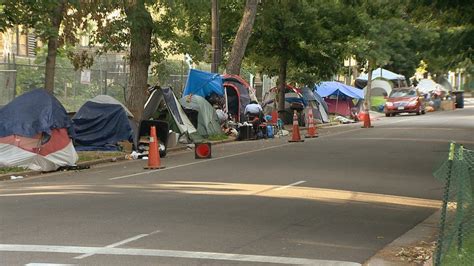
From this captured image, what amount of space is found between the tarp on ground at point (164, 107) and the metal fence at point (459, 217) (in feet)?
52.1

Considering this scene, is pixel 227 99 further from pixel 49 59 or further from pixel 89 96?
pixel 49 59

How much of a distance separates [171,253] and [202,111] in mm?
17841

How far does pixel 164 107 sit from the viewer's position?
22547mm

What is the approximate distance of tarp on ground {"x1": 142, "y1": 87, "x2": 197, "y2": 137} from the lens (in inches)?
878

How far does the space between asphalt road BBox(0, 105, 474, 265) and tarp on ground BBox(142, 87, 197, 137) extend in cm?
418

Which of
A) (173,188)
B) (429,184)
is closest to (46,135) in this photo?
(173,188)

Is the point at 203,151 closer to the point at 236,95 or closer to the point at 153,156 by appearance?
the point at 153,156

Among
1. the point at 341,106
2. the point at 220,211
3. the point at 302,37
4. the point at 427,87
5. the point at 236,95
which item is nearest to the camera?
the point at 220,211

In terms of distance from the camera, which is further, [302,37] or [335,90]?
[335,90]

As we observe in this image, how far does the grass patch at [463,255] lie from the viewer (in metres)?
6.50

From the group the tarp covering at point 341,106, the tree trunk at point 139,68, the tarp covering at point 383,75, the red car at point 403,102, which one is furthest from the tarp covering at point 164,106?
the tarp covering at point 383,75

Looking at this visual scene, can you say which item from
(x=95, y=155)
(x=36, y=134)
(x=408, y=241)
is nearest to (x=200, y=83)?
(x=95, y=155)

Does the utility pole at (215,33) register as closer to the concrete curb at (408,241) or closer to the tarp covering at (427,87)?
the concrete curb at (408,241)

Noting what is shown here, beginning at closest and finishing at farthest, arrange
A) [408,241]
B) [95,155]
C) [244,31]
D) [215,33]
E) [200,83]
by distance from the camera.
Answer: [408,241] → [95,155] → [200,83] → [215,33] → [244,31]
